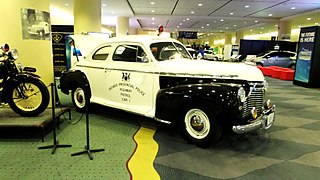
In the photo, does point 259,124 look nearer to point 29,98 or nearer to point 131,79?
point 131,79

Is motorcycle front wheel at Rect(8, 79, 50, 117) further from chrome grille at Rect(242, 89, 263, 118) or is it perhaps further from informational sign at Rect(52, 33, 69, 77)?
informational sign at Rect(52, 33, 69, 77)

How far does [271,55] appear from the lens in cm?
1633

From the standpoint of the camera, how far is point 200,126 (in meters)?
3.68

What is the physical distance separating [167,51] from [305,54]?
316 inches

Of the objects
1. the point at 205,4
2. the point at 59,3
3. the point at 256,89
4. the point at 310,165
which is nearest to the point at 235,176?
the point at 310,165

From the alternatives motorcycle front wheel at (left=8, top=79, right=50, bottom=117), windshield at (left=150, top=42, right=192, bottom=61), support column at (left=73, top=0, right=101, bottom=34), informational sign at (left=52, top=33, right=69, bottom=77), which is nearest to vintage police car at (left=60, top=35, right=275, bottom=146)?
windshield at (left=150, top=42, right=192, bottom=61)

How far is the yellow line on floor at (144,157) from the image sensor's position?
9.34ft

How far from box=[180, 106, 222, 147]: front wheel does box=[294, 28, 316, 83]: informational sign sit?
8.22 m

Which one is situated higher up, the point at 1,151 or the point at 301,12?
the point at 301,12

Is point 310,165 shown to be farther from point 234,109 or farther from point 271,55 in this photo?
point 271,55

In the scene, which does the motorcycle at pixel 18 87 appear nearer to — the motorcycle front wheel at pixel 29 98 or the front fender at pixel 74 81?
the motorcycle front wheel at pixel 29 98

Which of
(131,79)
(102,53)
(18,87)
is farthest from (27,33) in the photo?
(131,79)

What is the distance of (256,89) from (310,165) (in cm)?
124

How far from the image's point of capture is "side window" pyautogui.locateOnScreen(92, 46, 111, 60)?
5.02 m
